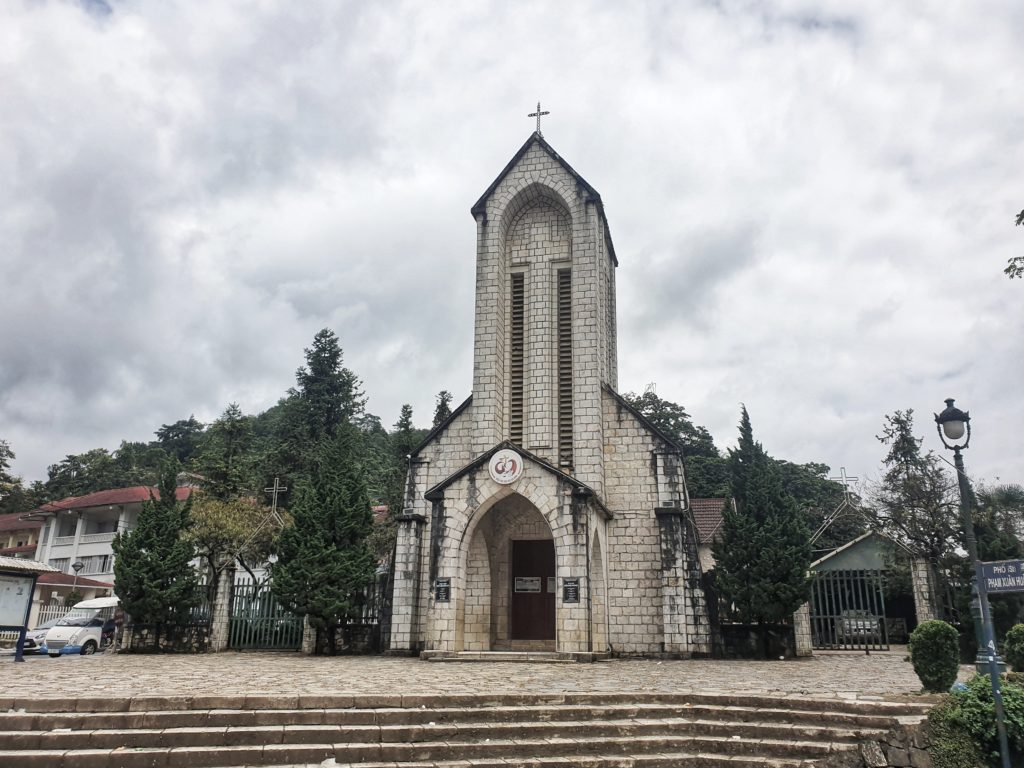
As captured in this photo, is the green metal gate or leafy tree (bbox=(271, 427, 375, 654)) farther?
the green metal gate

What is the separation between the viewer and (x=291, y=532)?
20531mm

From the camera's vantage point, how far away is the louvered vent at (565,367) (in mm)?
20391

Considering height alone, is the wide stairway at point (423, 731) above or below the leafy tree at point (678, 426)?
below

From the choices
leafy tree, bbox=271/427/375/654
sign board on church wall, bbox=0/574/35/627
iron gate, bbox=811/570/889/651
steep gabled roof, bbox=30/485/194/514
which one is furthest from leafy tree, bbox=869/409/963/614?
steep gabled roof, bbox=30/485/194/514

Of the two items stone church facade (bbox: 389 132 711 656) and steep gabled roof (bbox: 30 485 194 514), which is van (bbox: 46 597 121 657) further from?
steep gabled roof (bbox: 30 485 194 514)

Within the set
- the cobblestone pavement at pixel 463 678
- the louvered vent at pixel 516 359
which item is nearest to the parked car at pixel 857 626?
the cobblestone pavement at pixel 463 678

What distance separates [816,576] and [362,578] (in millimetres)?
12012

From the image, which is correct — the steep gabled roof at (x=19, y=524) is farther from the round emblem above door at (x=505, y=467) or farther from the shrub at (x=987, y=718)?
the shrub at (x=987, y=718)

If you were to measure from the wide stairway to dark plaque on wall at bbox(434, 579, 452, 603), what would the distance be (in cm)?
836

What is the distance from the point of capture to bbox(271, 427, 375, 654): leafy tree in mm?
19625

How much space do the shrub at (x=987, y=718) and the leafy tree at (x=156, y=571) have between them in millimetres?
19228

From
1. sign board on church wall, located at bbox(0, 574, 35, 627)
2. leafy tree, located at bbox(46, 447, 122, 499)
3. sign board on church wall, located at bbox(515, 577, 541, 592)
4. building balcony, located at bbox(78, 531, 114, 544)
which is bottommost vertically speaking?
sign board on church wall, located at bbox(0, 574, 35, 627)

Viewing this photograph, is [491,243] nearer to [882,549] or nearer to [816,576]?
[816,576]

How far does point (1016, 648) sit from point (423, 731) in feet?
31.6
